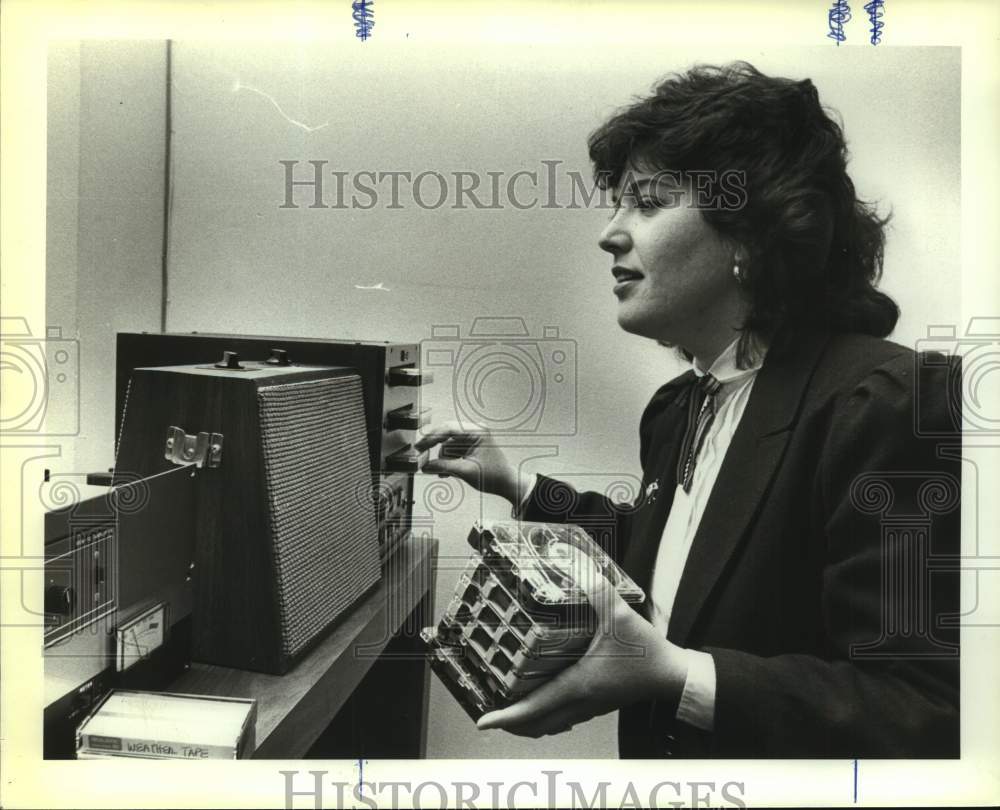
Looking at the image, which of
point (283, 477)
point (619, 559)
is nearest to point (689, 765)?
point (619, 559)

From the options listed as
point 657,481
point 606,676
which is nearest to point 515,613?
point 606,676

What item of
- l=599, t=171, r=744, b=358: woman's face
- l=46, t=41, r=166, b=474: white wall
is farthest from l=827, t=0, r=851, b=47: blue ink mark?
l=46, t=41, r=166, b=474: white wall

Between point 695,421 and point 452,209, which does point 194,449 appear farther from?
point 695,421

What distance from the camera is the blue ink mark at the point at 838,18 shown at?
1.47m

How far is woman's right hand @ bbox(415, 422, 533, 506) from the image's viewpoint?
1.48 metres

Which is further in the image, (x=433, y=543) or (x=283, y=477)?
(x=433, y=543)

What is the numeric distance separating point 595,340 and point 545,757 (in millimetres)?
706

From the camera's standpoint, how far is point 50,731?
56.7 inches

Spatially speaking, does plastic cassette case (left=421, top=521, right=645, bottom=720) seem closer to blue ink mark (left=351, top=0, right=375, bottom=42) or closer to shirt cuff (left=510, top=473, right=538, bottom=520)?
shirt cuff (left=510, top=473, right=538, bottom=520)

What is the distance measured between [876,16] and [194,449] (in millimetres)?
1298

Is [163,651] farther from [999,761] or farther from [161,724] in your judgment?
[999,761]

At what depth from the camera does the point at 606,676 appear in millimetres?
1402

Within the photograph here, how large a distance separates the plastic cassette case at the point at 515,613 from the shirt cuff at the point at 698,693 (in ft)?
0.42

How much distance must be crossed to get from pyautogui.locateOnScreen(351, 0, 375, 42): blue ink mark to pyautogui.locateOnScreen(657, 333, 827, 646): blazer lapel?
0.84 meters
